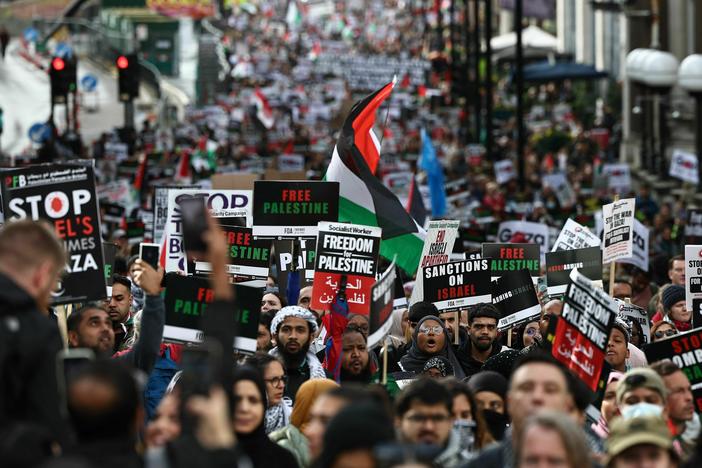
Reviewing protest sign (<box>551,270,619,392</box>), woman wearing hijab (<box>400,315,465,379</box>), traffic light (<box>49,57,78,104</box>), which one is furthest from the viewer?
traffic light (<box>49,57,78,104</box>)

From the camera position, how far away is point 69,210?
33.6ft

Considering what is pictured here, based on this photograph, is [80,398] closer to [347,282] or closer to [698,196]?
[347,282]

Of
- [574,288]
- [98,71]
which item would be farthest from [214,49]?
[574,288]

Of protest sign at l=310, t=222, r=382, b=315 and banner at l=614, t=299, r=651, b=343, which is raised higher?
protest sign at l=310, t=222, r=382, b=315

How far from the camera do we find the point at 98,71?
79.9m

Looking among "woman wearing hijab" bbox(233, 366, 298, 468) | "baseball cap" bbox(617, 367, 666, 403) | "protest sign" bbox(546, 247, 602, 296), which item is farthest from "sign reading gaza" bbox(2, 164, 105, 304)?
"protest sign" bbox(546, 247, 602, 296)

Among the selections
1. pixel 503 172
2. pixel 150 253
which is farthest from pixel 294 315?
pixel 503 172

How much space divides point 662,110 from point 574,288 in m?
27.1

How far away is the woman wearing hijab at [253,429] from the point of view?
27.8 feet

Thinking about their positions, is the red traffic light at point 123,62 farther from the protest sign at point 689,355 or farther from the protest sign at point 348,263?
the protest sign at point 689,355

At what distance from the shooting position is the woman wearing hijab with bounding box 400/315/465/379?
12148mm

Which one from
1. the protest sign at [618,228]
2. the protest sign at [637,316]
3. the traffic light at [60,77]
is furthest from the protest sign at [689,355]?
the traffic light at [60,77]

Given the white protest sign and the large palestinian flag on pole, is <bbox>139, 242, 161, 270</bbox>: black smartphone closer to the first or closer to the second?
the large palestinian flag on pole

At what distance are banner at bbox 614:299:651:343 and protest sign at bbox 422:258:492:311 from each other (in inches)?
37.8
